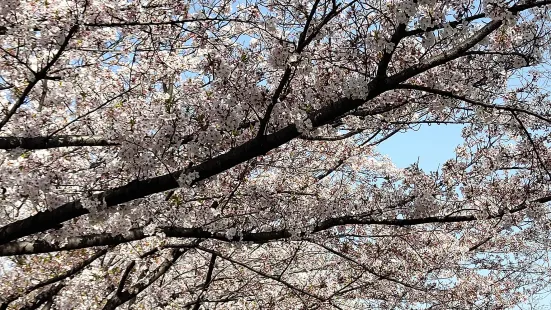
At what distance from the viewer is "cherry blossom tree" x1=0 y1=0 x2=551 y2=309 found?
432 centimetres

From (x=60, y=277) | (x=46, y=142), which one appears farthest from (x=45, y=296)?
(x=46, y=142)

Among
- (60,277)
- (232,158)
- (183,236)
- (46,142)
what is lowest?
(183,236)

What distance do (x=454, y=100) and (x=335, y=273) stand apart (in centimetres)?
564

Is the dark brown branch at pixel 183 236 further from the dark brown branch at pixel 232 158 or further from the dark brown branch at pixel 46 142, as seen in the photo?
the dark brown branch at pixel 46 142

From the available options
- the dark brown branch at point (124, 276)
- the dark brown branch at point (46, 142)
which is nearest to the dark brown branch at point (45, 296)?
the dark brown branch at point (124, 276)

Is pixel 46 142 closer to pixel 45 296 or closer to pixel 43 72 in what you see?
pixel 43 72

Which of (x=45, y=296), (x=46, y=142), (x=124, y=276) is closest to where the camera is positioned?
(x=46, y=142)

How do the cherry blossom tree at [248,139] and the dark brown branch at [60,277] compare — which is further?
the dark brown branch at [60,277]

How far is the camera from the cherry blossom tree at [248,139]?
4.32 meters

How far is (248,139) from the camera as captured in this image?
5270mm

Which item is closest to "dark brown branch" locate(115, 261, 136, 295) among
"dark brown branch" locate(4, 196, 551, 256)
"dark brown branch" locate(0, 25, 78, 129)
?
"dark brown branch" locate(4, 196, 551, 256)

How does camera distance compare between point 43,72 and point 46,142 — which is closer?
point 43,72

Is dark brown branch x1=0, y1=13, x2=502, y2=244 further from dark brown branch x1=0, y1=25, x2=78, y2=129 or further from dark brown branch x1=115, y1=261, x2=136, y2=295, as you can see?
dark brown branch x1=115, y1=261, x2=136, y2=295

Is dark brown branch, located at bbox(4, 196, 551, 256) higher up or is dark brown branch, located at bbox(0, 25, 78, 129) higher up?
dark brown branch, located at bbox(0, 25, 78, 129)
